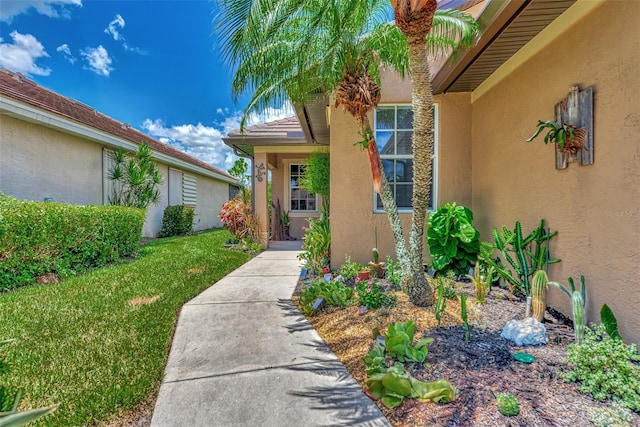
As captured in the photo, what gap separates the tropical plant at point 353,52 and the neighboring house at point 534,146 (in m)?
0.84

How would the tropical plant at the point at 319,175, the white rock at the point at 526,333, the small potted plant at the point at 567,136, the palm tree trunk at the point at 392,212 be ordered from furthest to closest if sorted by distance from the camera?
1. the tropical plant at the point at 319,175
2. the palm tree trunk at the point at 392,212
3. the small potted plant at the point at 567,136
4. the white rock at the point at 526,333

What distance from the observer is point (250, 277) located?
6199mm

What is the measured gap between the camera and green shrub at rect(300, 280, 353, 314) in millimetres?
4223

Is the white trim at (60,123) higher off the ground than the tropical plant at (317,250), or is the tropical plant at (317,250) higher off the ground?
the white trim at (60,123)

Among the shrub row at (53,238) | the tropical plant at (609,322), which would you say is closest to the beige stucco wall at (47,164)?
the shrub row at (53,238)

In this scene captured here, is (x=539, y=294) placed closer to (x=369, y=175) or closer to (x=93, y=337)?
(x=369, y=175)

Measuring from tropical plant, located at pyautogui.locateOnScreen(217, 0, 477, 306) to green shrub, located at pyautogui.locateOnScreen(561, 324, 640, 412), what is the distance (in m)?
1.67

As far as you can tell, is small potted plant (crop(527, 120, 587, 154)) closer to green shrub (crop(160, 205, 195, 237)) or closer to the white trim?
the white trim

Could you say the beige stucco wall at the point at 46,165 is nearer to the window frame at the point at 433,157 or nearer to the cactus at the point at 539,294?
the window frame at the point at 433,157

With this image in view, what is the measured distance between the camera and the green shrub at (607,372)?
6.90 ft

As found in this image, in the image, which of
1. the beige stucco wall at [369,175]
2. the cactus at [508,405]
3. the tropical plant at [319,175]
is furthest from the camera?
the tropical plant at [319,175]

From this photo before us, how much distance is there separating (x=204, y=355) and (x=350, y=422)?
66.1 inches

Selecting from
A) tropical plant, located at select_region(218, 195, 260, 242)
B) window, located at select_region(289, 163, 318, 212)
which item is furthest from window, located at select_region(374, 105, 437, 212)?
window, located at select_region(289, 163, 318, 212)

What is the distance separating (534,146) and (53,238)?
8.46 metres
